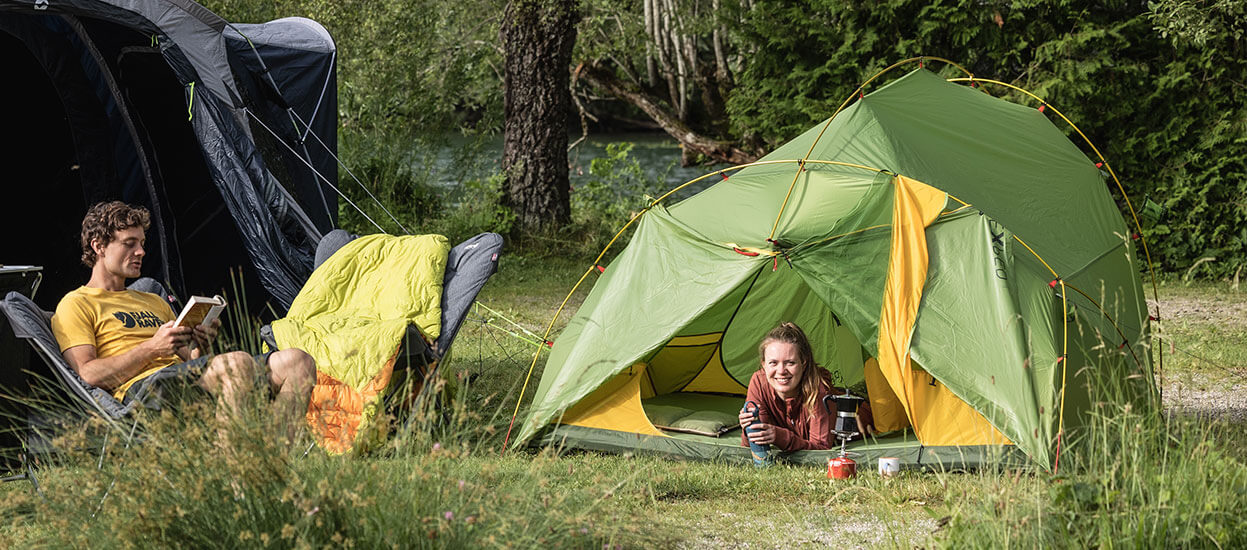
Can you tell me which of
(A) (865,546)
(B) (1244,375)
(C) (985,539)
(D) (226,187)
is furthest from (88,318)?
(B) (1244,375)

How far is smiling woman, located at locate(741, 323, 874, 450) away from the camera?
4496 millimetres

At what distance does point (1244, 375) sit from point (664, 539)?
154 inches

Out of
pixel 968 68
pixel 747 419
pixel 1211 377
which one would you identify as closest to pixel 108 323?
pixel 747 419

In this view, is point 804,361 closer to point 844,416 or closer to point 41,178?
point 844,416

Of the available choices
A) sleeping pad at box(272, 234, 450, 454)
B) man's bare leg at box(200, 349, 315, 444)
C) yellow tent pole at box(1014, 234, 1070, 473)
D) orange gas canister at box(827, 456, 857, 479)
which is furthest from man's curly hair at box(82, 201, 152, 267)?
A: yellow tent pole at box(1014, 234, 1070, 473)

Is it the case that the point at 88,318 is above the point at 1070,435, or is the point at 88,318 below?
above

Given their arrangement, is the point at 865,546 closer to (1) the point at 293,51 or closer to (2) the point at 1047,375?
(2) the point at 1047,375

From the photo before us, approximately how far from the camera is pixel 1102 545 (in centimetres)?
A: 277

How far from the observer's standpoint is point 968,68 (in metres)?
9.77

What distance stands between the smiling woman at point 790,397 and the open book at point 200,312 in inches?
73.3

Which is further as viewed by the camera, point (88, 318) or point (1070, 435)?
point (88, 318)

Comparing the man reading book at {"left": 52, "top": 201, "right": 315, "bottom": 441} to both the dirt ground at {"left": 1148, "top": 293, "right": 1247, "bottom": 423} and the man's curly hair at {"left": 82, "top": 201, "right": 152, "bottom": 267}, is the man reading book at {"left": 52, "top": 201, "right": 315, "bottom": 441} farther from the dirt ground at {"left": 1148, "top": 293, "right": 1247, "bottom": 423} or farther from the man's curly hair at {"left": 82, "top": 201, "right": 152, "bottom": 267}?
the dirt ground at {"left": 1148, "top": 293, "right": 1247, "bottom": 423}

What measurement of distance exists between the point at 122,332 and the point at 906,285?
2.72 m

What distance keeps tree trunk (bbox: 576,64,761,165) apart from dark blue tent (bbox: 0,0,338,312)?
5638mm
